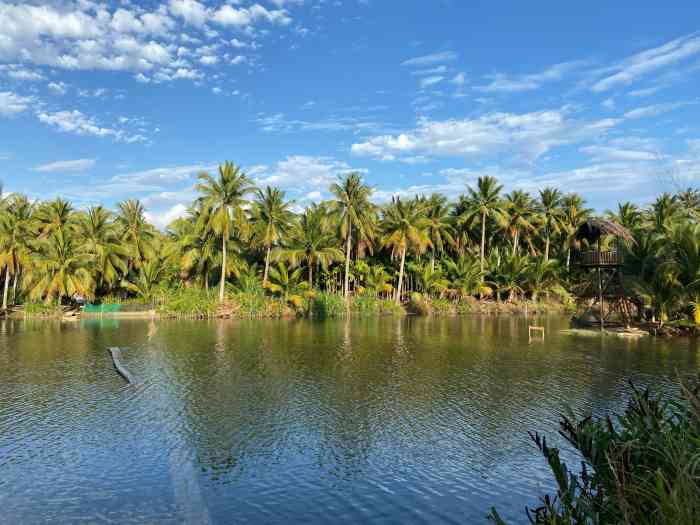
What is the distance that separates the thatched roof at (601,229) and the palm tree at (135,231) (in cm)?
4374

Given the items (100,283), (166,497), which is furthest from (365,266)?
(166,497)

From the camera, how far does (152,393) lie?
67.9 ft

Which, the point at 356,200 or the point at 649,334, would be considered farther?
the point at 356,200

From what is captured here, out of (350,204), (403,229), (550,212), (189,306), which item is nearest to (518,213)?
(550,212)

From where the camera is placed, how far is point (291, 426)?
16.5 m

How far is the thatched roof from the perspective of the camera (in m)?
38.6

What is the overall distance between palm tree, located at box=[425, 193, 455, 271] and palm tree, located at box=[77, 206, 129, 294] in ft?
115

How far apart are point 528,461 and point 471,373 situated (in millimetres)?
10916

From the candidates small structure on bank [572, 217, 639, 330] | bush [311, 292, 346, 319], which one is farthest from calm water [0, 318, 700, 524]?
bush [311, 292, 346, 319]

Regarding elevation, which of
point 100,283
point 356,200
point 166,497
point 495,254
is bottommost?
point 166,497

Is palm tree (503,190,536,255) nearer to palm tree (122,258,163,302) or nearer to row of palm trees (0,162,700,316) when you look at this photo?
row of palm trees (0,162,700,316)

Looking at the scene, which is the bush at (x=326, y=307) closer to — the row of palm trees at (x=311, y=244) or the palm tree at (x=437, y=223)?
the row of palm trees at (x=311, y=244)

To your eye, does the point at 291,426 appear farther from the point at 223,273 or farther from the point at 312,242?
the point at 312,242

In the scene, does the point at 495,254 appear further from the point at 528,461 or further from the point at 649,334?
the point at 528,461
